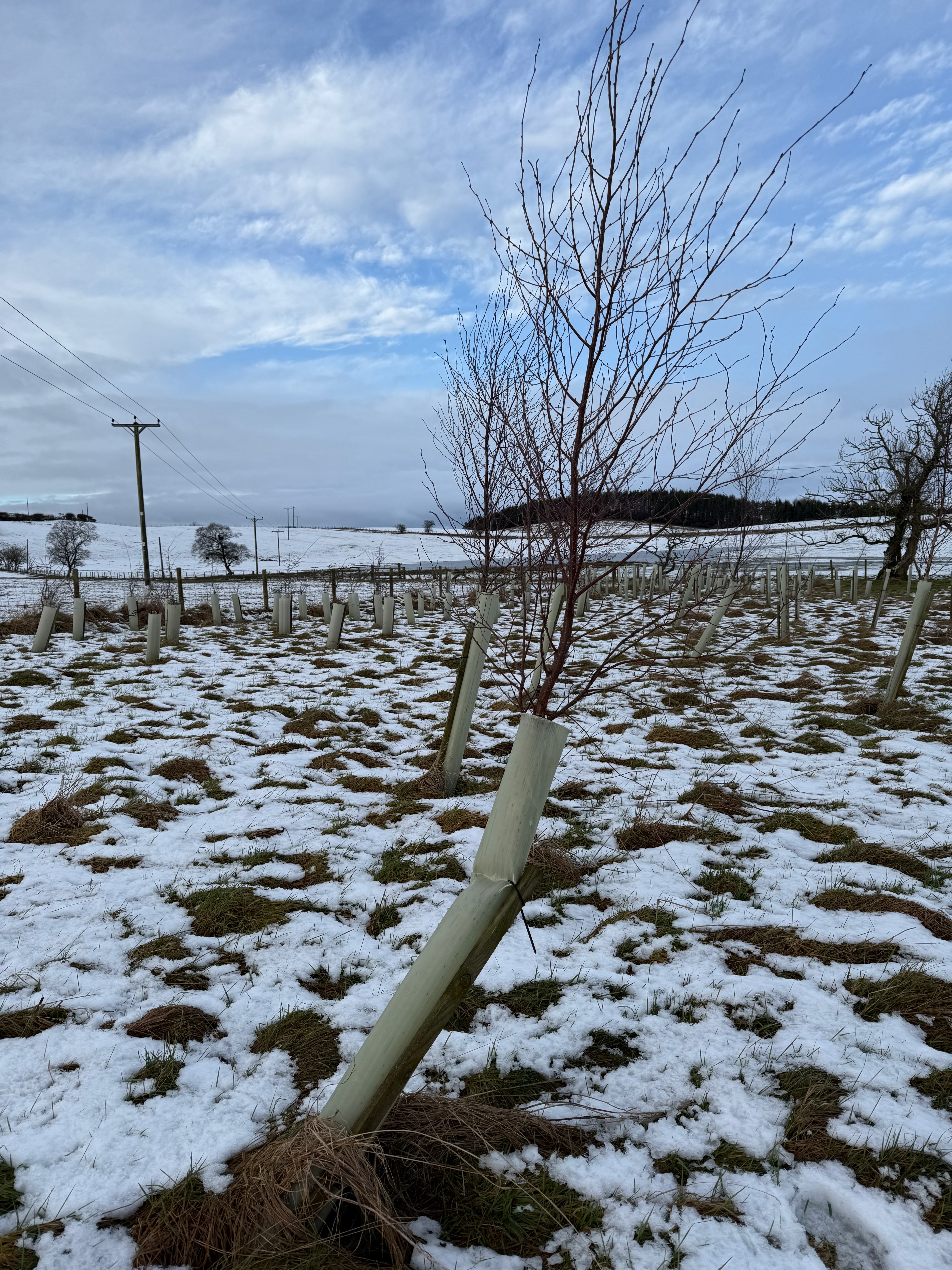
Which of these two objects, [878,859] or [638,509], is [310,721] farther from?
[878,859]

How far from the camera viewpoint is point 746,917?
3521 millimetres

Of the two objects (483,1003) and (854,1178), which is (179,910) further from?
(854,1178)

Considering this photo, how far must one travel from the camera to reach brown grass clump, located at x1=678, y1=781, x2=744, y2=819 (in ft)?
16.5

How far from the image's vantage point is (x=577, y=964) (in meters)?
3.15

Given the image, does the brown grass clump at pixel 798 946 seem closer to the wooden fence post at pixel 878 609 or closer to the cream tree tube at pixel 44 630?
the cream tree tube at pixel 44 630

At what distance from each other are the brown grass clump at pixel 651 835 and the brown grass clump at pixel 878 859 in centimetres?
82

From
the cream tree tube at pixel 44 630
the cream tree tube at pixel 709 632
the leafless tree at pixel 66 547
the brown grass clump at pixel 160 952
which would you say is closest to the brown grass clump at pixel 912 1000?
the brown grass clump at pixel 160 952

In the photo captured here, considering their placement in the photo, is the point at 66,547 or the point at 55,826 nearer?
the point at 55,826

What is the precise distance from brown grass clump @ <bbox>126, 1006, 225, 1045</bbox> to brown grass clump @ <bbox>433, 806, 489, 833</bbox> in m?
2.18

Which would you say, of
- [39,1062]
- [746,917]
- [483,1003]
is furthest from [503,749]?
[39,1062]

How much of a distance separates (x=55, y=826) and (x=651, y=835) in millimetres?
4067

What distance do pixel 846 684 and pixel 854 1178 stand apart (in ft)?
26.8

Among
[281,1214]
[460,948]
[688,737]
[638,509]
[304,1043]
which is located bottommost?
[688,737]

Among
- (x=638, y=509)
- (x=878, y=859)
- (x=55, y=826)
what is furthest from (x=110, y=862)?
(x=878, y=859)
